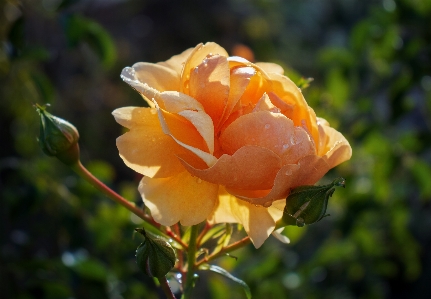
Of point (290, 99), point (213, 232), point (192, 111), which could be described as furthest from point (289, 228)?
point (192, 111)

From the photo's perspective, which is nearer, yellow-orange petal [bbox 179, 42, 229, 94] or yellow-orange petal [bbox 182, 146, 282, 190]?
yellow-orange petal [bbox 182, 146, 282, 190]

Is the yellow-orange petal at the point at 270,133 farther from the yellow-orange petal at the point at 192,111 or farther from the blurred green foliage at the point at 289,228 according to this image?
the blurred green foliage at the point at 289,228

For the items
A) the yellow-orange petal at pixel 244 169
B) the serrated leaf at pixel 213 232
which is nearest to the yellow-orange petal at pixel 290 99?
the yellow-orange petal at pixel 244 169

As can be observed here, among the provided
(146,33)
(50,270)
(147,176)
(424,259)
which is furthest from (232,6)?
(147,176)

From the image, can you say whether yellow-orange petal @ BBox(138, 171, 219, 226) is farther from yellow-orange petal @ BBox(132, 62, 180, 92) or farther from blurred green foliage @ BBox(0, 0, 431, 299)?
blurred green foliage @ BBox(0, 0, 431, 299)

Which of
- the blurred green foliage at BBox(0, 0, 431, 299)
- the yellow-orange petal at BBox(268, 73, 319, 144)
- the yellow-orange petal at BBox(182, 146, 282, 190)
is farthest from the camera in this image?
the blurred green foliage at BBox(0, 0, 431, 299)

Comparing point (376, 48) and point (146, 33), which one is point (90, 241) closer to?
point (376, 48)

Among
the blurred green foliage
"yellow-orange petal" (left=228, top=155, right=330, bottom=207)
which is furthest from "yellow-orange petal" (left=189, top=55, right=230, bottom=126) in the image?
the blurred green foliage

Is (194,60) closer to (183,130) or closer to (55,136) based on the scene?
(183,130)
